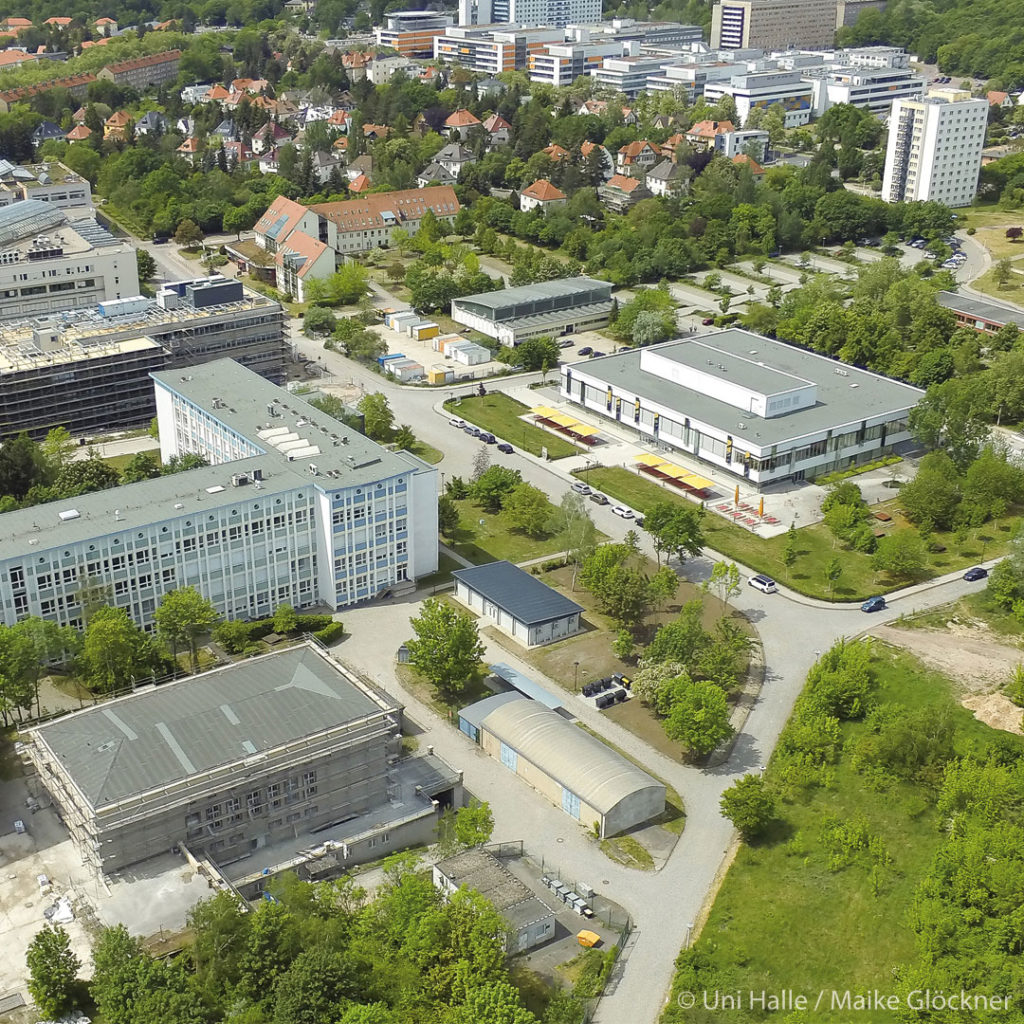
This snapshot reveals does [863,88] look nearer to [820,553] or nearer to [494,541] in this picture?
[820,553]

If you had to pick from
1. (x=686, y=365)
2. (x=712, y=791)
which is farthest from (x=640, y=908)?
(x=686, y=365)

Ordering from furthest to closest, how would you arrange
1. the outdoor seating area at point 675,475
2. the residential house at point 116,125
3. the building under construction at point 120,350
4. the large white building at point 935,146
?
the residential house at point 116,125 → the large white building at point 935,146 → the building under construction at point 120,350 → the outdoor seating area at point 675,475

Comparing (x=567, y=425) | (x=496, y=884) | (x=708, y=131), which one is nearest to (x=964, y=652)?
(x=496, y=884)

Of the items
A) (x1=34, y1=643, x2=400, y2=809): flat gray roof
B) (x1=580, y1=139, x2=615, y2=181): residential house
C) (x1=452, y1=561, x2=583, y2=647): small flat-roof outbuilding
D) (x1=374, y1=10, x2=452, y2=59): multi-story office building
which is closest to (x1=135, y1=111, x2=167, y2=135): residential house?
(x1=580, y1=139, x2=615, y2=181): residential house

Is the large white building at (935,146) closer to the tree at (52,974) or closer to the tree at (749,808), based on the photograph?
the tree at (749,808)

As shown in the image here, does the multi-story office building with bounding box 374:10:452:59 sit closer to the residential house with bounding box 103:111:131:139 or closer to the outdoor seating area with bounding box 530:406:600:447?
the residential house with bounding box 103:111:131:139

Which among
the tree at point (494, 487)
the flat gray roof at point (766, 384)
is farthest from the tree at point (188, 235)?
the tree at point (494, 487)
